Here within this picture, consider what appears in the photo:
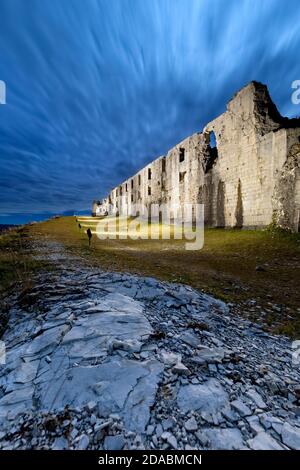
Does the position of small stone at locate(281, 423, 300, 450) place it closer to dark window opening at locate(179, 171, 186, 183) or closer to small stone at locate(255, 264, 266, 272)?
small stone at locate(255, 264, 266, 272)

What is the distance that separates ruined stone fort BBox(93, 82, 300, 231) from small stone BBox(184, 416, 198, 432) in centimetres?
1059

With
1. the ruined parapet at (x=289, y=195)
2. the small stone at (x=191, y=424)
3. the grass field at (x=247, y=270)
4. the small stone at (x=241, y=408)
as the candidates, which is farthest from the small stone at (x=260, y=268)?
the small stone at (x=191, y=424)

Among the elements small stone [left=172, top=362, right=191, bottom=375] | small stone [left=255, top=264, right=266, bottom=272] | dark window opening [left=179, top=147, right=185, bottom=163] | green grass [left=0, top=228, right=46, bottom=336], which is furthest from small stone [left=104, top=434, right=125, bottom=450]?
dark window opening [left=179, top=147, right=185, bottom=163]

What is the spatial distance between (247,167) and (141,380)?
546 inches

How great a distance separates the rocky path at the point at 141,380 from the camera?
5.61 feet

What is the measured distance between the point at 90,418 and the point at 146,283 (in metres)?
3.05

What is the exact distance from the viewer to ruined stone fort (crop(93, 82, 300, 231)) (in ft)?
36.7

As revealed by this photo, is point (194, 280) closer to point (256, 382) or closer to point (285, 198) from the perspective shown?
point (256, 382)

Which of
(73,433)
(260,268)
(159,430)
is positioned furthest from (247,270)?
(73,433)

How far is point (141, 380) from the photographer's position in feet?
7.15

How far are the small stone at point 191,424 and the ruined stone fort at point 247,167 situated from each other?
1059 cm

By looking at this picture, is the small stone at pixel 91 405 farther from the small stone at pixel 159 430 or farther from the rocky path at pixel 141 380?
the small stone at pixel 159 430

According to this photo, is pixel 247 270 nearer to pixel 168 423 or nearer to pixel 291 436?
pixel 291 436

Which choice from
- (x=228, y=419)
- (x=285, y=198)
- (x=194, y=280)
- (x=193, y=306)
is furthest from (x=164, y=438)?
(x=285, y=198)
